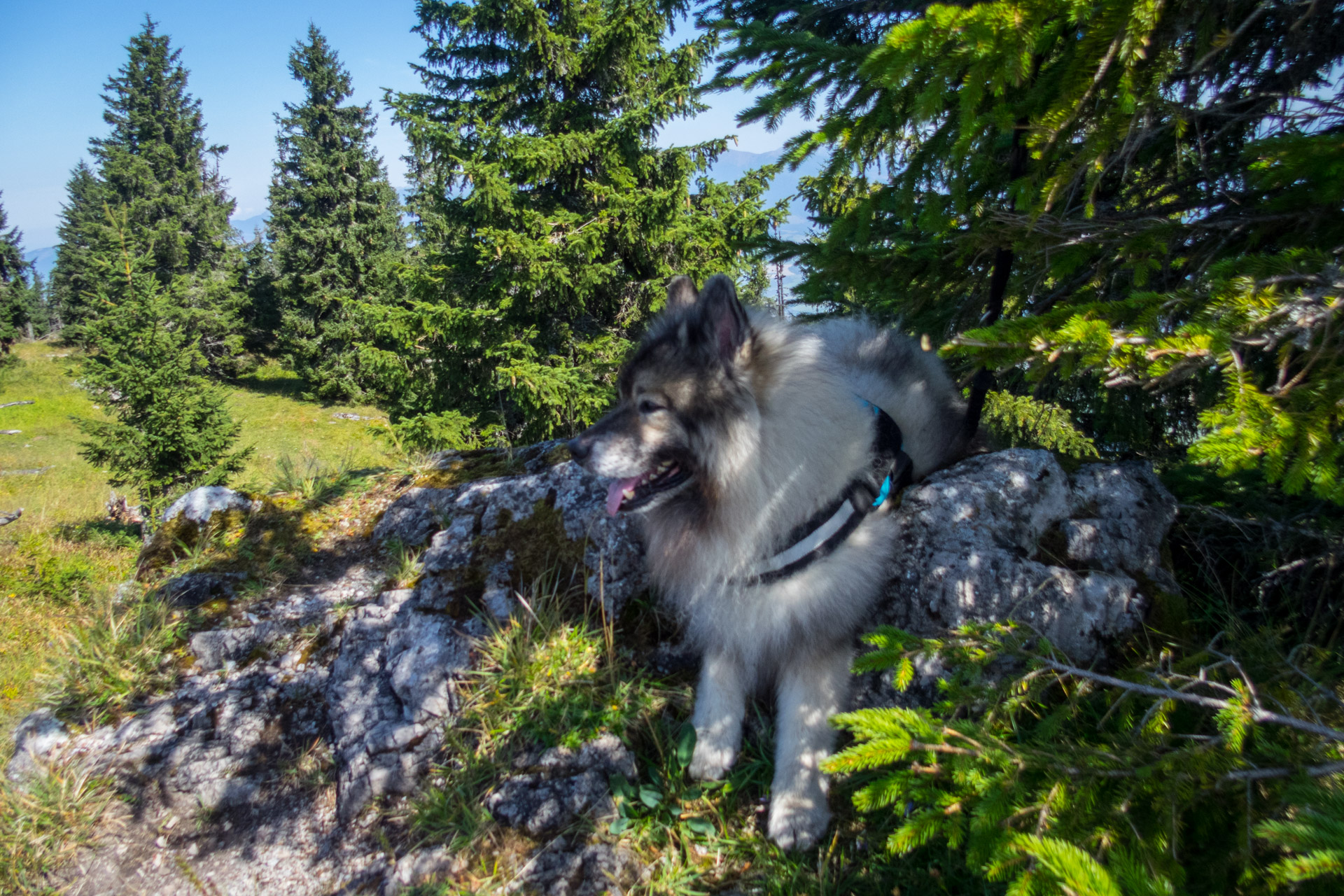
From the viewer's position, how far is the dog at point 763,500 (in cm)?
249

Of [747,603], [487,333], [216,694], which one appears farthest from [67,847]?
[487,333]

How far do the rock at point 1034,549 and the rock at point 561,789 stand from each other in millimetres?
1407

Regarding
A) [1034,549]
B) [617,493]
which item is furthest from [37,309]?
[1034,549]

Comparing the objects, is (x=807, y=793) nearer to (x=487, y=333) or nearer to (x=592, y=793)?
(x=592, y=793)

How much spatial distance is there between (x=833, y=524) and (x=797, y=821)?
120 centimetres

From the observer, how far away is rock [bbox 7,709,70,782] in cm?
297

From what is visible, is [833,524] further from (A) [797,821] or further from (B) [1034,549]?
(A) [797,821]

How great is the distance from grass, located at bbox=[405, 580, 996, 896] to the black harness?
2.66 ft

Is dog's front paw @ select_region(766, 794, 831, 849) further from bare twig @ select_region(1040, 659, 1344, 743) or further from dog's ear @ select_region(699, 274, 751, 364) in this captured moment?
dog's ear @ select_region(699, 274, 751, 364)

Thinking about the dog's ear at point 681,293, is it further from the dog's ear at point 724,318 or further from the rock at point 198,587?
the rock at point 198,587

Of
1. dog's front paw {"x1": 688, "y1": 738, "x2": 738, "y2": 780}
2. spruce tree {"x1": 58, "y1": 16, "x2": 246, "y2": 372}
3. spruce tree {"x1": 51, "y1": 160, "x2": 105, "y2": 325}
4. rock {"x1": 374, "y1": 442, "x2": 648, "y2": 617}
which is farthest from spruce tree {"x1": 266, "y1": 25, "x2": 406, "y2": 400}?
dog's front paw {"x1": 688, "y1": 738, "x2": 738, "y2": 780}

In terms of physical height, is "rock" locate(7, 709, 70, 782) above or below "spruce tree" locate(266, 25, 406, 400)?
below

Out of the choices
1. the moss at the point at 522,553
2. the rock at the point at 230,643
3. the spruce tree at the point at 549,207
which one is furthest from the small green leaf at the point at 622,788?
the spruce tree at the point at 549,207

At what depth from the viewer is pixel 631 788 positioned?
104 inches
